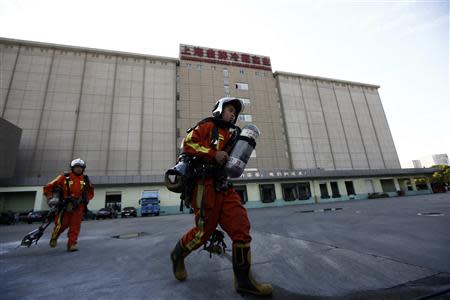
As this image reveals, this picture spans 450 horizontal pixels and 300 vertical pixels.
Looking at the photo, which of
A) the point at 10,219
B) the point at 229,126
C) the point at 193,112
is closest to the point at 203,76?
the point at 193,112

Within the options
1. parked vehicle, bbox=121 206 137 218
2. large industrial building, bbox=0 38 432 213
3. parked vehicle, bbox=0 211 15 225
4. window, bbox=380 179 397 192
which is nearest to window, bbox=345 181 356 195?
large industrial building, bbox=0 38 432 213

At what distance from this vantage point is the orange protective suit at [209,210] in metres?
1.87

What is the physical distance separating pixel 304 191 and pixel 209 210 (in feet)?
99.4

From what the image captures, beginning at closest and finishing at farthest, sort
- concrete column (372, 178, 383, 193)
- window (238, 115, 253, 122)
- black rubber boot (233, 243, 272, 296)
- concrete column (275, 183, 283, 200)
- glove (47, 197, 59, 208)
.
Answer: black rubber boot (233, 243, 272, 296)
glove (47, 197, 59, 208)
concrete column (275, 183, 283, 200)
window (238, 115, 253, 122)
concrete column (372, 178, 383, 193)

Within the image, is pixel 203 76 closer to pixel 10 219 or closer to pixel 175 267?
pixel 10 219

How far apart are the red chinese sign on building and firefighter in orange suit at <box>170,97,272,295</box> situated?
1368 inches

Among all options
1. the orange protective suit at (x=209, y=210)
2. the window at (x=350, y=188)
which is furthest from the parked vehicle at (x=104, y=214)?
the window at (x=350, y=188)

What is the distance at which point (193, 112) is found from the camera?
2973 cm

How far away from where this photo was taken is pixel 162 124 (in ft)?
91.3

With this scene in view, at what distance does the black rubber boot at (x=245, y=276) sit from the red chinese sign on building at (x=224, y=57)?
1403 inches

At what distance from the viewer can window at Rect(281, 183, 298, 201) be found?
92.0 ft

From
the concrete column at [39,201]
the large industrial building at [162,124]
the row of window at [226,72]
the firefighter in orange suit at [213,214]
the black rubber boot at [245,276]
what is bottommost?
the black rubber boot at [245,276]

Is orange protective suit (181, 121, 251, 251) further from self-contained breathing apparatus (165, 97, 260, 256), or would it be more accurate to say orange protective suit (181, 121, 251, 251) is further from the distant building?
the distant building

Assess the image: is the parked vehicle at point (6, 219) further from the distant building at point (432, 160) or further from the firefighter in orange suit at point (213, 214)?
the distant building at point (432, 160)
